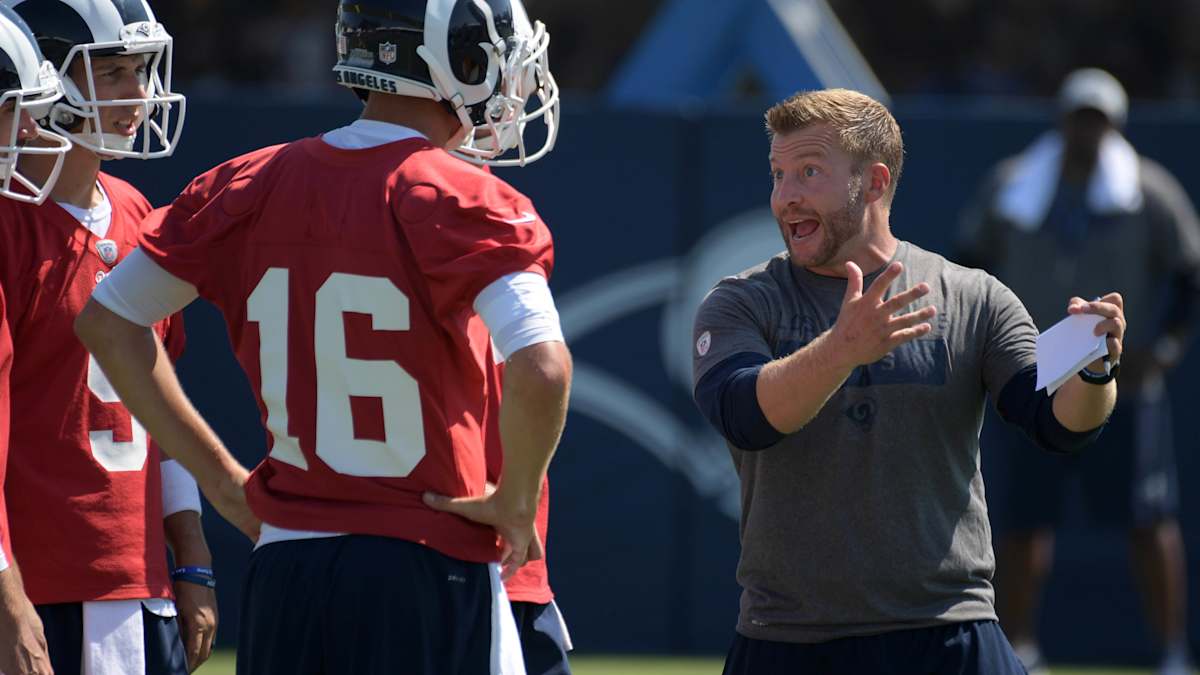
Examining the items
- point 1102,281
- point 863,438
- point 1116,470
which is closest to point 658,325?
point 1102,281

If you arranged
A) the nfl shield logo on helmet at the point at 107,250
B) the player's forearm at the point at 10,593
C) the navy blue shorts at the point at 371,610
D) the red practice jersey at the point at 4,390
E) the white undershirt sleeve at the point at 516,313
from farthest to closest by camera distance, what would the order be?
the nfl shield logo on helmet at the point at 107,250 → the red practice jersey at the point at 4,390 → the player's forearm at the point at 10,593 → the navy blue shorts at the point at 371,610 → the white undershirt sleeve at the point at 516,313

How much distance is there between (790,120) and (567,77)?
993cm

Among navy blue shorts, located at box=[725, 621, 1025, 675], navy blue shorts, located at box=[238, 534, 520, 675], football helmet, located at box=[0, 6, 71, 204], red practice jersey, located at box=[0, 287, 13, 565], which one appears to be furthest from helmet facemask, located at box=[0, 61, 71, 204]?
navy blue shorts, located at box=[725, 621, 1025, 675]

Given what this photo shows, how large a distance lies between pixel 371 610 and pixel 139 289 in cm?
73

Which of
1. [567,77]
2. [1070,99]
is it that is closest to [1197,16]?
A: [567,77]

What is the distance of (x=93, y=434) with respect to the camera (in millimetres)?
3623

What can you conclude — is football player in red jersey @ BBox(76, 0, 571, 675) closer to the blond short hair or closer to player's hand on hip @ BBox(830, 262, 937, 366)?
player's hand on hip @ BBox(830, 262, 937, 366)

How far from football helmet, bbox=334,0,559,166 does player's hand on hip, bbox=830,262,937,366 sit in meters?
0.77

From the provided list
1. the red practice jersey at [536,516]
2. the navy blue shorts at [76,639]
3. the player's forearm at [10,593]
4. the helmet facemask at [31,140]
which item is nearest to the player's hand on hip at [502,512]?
the red practice jersey at [536,516]

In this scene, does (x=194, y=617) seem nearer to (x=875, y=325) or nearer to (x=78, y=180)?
(x=78, y=180)

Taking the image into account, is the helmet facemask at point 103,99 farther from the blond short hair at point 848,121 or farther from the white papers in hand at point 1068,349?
the white papers in hand at point 1068,349

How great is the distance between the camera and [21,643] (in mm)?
3215

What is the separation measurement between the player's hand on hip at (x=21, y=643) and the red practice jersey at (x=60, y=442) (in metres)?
0.32

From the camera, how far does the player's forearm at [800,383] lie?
3164mm
